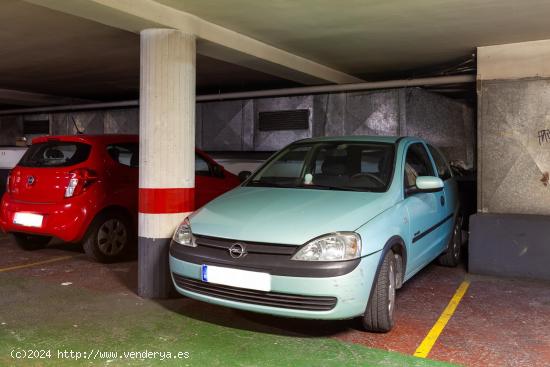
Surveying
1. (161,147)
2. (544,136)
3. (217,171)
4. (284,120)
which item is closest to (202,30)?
(161,147)

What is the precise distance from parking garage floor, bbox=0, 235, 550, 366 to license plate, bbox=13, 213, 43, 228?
0.67 meters

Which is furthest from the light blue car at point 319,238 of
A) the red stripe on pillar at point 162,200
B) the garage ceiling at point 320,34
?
the garage ceiling at point 320,34

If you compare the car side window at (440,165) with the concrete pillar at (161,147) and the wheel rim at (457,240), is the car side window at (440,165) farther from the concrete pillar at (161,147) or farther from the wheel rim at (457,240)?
the concrete pillar at (161,147)

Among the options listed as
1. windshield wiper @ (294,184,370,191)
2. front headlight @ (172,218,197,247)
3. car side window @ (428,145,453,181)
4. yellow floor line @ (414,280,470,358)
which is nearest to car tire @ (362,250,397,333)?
yellow floor line @ (414,280,470,358)

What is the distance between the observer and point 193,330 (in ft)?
12.3

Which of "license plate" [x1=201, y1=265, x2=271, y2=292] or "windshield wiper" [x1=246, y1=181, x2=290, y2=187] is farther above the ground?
"windshield wiper" [x1=246, y1=181, x2=290, y2=187]

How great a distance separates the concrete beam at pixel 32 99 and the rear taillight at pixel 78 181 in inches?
242

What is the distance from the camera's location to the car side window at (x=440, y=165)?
18.1 ft

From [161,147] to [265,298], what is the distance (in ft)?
6.35

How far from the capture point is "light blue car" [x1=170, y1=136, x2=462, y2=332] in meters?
3.23

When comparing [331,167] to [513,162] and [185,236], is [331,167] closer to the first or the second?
[185,236]

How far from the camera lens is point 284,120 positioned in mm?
9055

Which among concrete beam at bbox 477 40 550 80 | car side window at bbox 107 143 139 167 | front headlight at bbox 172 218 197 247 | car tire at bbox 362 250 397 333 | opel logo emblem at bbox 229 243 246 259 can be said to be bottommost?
car tire at bbox 362 250 397 333

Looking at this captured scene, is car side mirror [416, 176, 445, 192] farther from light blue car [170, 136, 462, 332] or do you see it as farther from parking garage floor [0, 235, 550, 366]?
parking garage floor [0, 235, 550, 366]
